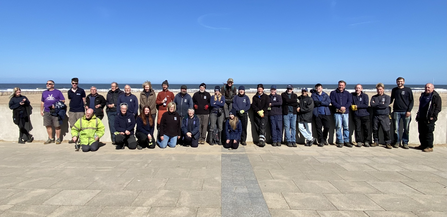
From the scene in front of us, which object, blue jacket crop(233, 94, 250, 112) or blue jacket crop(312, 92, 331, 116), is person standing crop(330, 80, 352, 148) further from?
blue jacket crop(233, 94, 250, 112)

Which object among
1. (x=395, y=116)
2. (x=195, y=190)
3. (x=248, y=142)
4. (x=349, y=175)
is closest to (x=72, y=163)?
(x=195, y=190)

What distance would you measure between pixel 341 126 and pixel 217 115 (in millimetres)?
3621

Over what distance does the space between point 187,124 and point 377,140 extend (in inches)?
216

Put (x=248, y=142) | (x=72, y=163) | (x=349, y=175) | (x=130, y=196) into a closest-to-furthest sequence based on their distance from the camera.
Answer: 1. (x=130, y=196)
2. (x=349, y=175)
3. (x=72, y=163)
4. (x=248, y=142)

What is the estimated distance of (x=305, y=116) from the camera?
22.2ft

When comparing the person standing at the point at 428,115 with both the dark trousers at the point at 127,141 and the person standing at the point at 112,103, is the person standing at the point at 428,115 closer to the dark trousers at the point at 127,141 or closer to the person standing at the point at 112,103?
the dark trousers at the point at 127,141

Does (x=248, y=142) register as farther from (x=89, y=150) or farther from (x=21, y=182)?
(x=21, y=182)

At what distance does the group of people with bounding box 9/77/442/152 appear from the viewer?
255 inches

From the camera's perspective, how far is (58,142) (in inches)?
274

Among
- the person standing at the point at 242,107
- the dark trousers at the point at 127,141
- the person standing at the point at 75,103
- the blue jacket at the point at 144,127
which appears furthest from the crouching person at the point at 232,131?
the person standing at the point at 75,103

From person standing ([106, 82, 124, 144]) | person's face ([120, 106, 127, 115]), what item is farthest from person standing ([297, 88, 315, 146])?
person standing ([106, 82, 124, 144])

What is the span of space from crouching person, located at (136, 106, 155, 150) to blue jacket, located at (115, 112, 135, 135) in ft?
0.71

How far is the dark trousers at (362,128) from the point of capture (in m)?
6.71

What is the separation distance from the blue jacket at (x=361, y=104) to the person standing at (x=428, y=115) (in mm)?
1275
